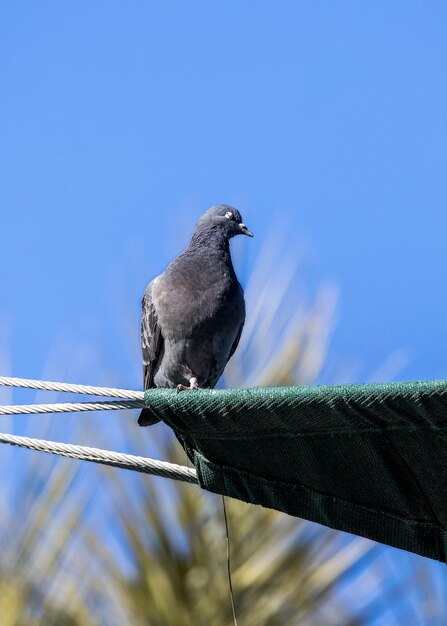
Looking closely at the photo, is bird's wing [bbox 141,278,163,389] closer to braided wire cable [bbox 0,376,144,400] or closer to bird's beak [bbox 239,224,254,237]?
bird's beak [bbox 239,224,254,237]

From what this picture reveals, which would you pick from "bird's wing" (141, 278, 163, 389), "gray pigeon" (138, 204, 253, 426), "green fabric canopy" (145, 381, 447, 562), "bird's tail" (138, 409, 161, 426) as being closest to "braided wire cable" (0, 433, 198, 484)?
"green fabric canopy" (145, 381, 447, 562)

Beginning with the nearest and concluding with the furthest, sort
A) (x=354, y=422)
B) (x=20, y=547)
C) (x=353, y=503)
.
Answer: (x=354, y=422)
(x=353, y=503)
(x=20, y=547)

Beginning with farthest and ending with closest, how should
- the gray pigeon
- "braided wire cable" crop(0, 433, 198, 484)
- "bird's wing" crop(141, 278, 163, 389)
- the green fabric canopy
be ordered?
"bird's wing" crop(141, 278, 163, 389), the gray pigeon, "braided wire cable" crop(0, 433, 198, 484), the green fabric canopy

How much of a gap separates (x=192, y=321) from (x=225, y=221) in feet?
2.92

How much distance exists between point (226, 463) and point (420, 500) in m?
0.64

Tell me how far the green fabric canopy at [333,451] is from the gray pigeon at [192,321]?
224 centimetres

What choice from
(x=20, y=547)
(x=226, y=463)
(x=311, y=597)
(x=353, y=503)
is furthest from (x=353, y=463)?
(x=20, y=547)

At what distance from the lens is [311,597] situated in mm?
4871

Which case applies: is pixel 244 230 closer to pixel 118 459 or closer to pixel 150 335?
pixel 150 335

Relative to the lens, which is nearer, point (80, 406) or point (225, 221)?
point (80, 406)

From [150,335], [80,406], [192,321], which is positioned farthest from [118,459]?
[150,335]

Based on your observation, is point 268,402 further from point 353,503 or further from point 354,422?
point 353,503

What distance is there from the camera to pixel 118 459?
3934mm

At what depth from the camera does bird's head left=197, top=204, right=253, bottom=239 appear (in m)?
6.80
